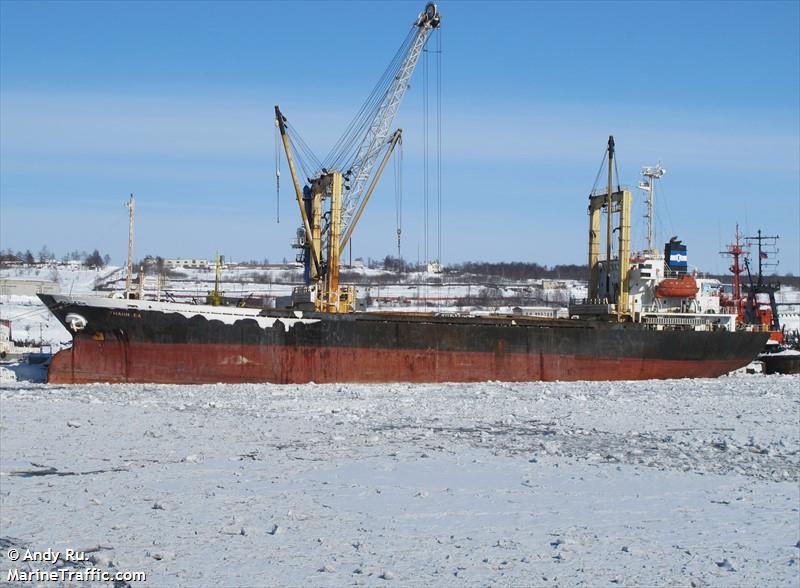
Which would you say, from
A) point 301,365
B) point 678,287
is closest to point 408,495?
point 301,365

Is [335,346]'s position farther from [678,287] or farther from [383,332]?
[678,287]

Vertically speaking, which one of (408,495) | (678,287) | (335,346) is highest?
(678,287)

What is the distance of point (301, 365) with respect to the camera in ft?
80.4

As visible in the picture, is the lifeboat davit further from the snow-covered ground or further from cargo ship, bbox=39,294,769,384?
the snow-covered ground

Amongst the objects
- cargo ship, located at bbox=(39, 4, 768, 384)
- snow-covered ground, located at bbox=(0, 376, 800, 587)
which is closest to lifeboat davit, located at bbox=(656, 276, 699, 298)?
cargo ship, located at bbox=(39, 4, 768, 384)

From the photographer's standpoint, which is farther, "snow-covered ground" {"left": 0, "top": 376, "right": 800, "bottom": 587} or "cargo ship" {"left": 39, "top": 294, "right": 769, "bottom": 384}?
"cargo ship" {"left": 39, "top": 294, "right": 769, "bottom": 384}

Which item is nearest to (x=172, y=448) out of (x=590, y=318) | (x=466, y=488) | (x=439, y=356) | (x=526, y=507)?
(x=466, y=488)

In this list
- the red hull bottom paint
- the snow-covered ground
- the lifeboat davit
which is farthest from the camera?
the lifeboat davit

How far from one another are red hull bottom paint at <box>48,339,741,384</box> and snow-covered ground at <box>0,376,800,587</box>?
6697mm

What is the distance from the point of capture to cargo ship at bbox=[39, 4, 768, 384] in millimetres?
23391

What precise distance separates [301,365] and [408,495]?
15921mm

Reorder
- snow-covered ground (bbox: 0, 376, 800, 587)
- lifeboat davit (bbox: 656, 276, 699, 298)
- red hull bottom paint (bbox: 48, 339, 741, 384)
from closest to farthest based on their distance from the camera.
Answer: snow-covered ground (bbox: 0, 376, 800, 587)
red hull bottom paint (bbox: 48, 339, 741, 384)
lifeboat davit (bbox: 656, 276, 699, 298)

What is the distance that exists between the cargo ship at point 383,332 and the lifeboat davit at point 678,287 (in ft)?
0.14

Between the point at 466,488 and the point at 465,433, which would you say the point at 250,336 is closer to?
the point at 465,433
